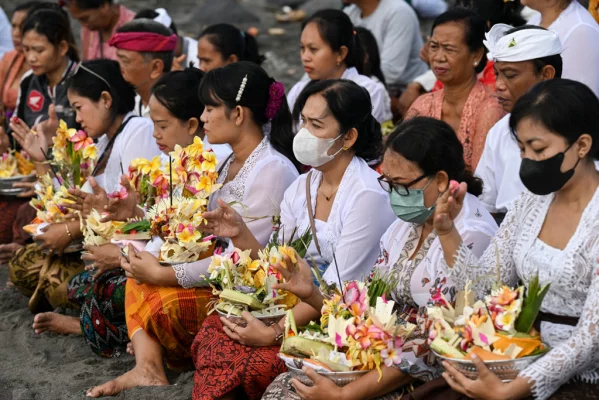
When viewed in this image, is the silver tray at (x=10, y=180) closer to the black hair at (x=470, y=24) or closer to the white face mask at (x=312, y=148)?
the white face mask at (x=312, y=148)

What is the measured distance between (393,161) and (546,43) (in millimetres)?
1372

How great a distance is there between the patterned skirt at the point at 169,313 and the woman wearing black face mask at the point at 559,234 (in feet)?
5.75

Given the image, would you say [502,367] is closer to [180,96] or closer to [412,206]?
[412,206]

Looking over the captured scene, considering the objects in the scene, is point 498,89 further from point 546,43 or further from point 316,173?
point 316,173

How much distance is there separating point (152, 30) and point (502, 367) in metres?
4.45

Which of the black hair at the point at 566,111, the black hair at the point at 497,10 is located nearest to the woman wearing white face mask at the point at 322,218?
the black hair at the point at 566,111

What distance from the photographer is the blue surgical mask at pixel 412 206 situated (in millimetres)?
4266

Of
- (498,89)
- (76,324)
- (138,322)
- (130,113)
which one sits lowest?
(76,324)

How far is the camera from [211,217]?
483cm

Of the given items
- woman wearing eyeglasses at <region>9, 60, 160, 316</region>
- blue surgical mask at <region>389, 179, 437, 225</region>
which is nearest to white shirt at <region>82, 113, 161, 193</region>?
woman wearing eyeglasses at <region>9, 60, 160, 316</region>

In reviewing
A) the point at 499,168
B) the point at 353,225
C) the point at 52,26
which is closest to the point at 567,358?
the point at 353,225

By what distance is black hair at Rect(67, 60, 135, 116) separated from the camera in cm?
632

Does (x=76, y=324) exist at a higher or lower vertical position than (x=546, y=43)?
lower

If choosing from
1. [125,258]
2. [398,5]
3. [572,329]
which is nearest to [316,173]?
[125,258]
